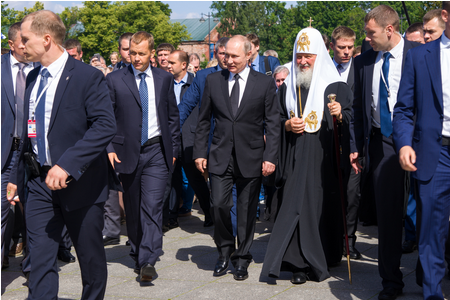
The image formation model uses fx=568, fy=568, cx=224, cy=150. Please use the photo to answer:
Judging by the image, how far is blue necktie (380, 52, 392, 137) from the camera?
15.9 feet

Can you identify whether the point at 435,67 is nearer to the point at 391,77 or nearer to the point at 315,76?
the point at 391,77

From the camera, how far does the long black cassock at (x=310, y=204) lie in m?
5.32

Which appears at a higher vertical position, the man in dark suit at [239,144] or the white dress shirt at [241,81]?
the white dress shirt at [241,81]

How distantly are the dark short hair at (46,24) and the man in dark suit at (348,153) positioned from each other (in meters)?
2.87

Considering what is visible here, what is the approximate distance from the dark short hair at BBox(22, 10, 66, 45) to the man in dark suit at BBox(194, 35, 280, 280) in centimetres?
220

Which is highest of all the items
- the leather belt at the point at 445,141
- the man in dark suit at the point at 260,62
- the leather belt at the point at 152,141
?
the man in dark suit at the point at 260,62

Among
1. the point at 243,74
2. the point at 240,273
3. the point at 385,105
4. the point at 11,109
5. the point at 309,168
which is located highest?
the point at 243,74

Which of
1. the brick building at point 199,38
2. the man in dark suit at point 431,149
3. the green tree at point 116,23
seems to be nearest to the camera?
the man in dark suit at point 431,149

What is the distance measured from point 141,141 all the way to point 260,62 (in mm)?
3946

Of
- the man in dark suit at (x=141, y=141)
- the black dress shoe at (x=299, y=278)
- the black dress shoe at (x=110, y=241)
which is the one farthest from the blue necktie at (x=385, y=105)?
the black dress shoe at (x=110, y=241)

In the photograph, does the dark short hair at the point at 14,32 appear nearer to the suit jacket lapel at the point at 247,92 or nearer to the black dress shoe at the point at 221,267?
the suit jacket lapel at the point at 247,92

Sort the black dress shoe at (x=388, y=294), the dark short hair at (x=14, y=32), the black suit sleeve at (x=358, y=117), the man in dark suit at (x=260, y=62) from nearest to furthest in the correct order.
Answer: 1. the black dress shoe at (x=388, y=294)
2. the black suit sleeve at (x=358, y=117)
3. the dark short hair at (x=14, y=32)
4. the man in dark suit at (x=260, y=62)

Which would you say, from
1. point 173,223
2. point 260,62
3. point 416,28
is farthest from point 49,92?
point 260,62

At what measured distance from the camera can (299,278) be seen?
17.2 feet
